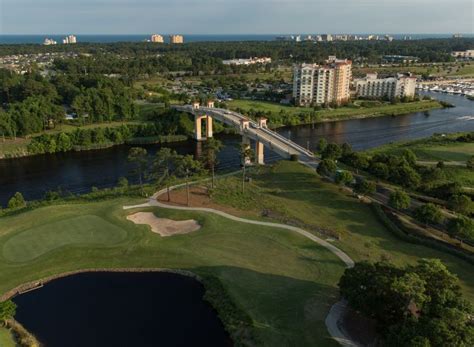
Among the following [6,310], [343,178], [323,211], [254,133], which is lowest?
[6,310]

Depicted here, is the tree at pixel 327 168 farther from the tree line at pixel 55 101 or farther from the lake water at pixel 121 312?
the tree line at pixel 55 101

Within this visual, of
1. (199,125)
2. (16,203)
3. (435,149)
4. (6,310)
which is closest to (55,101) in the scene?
(199,125)

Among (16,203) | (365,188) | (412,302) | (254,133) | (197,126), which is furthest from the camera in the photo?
(197,126)

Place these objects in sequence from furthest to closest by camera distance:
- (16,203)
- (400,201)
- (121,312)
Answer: (16,203) < (400,201) < (121,312)

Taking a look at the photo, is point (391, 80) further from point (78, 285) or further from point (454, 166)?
point (78, 285)

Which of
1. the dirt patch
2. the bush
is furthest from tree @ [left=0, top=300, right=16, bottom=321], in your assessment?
the bush

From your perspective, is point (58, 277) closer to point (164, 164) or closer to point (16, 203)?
point (16, 203)

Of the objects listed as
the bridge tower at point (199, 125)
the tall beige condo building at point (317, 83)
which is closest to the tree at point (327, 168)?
the bridge tower at point (199, 125)

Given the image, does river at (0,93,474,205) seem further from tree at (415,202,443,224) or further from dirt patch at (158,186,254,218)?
tree at (415,202,443,224)
